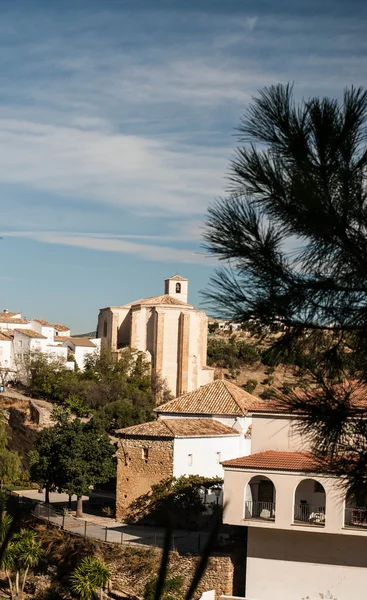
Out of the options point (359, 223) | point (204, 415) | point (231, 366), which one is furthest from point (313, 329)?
point (231, 366)

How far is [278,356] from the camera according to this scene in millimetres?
6918

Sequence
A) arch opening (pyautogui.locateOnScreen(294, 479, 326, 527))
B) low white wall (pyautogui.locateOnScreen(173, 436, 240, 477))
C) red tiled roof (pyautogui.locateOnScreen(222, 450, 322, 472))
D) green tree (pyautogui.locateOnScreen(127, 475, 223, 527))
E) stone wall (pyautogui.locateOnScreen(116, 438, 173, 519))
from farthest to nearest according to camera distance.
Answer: low white wall (pyautogui.locateOnScreen(173, 436, 240, 477)) → stone wall (pyautogui.locateOnScreen(116, 438, 173, 519)) → green tree (pyautogui.locateOnScreen(127, 475, 223, 527)) → red tiled roof (pyautogui.locateOnScreen(222, 450, 322, 472)) → arch opening (pyautogui.locateOnScreen(294, 479, 326, 527))

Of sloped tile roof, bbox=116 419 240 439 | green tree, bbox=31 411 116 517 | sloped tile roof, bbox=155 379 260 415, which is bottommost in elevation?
green tree, bbox=31 411 116 517

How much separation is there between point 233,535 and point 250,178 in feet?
53.8

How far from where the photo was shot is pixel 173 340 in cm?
5453

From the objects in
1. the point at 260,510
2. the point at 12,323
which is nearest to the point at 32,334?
the point at 12,323

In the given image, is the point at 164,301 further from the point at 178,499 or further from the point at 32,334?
the point at 178,499

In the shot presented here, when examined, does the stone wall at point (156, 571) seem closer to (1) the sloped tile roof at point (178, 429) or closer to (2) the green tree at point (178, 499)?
(2) the green tree at point (178, 499)

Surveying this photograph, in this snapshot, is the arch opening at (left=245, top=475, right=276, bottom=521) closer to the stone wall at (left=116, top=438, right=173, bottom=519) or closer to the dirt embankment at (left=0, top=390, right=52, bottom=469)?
the stone wall at (left=116, top=438, right=173, bottom=519)

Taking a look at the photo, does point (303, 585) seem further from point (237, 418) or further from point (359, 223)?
point (359, 223)

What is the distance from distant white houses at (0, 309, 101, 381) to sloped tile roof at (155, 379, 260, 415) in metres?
22.6

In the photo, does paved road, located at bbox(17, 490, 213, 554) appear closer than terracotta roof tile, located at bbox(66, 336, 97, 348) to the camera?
Yes

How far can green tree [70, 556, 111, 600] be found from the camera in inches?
803

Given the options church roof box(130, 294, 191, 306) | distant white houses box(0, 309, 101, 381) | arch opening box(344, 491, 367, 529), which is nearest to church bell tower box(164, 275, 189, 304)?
church roof box(130, 294, 191, 306)
